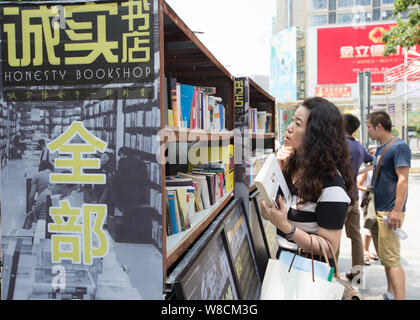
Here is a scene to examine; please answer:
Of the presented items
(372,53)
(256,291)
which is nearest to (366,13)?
(372,53)

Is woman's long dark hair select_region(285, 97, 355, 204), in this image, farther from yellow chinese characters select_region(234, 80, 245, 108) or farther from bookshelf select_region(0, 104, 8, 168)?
yellow chinese characters select_region(234, 80, 245, 108)

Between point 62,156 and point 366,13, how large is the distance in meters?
48.0

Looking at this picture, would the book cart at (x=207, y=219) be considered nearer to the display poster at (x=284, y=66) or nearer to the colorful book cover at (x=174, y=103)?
the colorful book cover at (x=174, y=103)

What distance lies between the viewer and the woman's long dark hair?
1.71 metres

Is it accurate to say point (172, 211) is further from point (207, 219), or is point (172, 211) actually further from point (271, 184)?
point (271, 184)

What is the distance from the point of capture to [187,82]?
10.7ft

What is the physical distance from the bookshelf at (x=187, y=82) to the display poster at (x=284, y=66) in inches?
925

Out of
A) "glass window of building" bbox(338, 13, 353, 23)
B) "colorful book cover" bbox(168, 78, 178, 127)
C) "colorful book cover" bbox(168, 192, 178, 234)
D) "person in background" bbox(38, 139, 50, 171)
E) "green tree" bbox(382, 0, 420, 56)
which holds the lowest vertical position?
"colorful book cover" bbox(168, 192, 178, 234)

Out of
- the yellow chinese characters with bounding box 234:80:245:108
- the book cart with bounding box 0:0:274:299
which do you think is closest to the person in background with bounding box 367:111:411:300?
the yellow chinese characters with bounding box 234:80:245:108

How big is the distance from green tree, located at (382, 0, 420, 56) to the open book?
672cm

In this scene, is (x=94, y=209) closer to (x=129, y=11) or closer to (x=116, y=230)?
(x=116, y=230)

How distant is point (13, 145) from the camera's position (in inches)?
56.6

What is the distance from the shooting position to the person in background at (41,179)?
144cm

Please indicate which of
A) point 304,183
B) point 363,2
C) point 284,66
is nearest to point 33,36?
point 304,183
